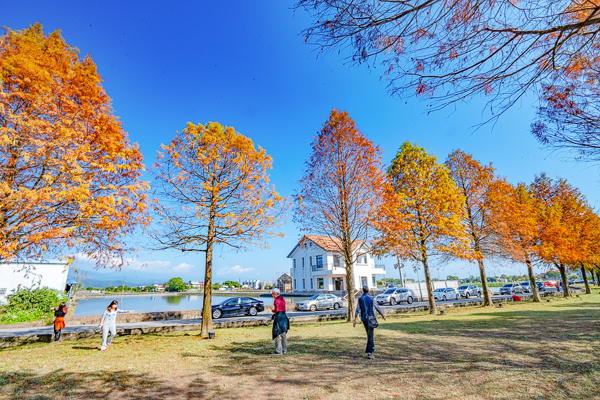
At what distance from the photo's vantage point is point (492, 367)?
18.1ft

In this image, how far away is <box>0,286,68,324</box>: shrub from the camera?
17.9 metres

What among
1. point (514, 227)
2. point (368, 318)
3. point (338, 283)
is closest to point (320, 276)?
point (338, 283)

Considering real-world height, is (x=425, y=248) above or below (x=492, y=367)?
above

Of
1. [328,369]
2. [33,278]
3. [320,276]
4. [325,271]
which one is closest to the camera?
[328,369]

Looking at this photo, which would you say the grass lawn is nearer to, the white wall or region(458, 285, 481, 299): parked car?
region(458, 285, 481, 299): parked car

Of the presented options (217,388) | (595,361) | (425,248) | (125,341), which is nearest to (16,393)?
(217,388)

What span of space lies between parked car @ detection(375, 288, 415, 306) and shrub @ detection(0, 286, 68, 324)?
88.4 ft

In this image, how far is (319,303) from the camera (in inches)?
969

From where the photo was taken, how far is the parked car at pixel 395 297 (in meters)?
27.5

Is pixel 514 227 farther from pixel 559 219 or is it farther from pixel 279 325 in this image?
pixel 279 325

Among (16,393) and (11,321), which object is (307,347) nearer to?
(16,393)

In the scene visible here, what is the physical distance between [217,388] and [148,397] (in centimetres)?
113

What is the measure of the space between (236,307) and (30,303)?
47.6 feet

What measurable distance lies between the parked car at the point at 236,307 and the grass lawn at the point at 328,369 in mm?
10403
